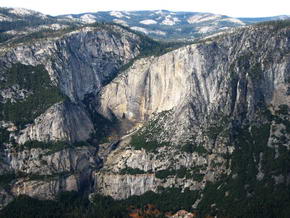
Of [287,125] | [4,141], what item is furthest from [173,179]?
[4,141]

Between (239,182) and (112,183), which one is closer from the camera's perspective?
(239,182)

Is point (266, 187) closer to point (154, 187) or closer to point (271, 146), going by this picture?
point (271, 146)

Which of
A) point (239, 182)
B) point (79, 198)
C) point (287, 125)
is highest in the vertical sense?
point (287, 125)

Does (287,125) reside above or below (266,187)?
above

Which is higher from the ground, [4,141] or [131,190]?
[4,141]

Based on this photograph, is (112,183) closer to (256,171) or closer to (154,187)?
(154,187)

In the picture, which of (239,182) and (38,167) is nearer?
(239,182)

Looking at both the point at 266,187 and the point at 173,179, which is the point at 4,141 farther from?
the point at 266,187

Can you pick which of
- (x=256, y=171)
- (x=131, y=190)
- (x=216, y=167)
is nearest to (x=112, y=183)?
(x=131, y=190)

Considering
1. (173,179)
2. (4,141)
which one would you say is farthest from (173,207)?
(4,141)
